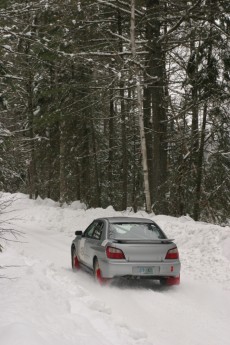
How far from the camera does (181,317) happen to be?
7.52 metres

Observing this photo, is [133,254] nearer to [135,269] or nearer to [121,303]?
[135,269]

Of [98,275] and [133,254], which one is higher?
[133,254]

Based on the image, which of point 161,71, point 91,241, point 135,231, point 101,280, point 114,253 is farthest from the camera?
point 161,71

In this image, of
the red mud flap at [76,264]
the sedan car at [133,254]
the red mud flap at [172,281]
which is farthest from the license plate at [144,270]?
the red mud flap at [76,264]

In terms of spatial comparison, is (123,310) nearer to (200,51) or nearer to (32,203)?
(200,51)

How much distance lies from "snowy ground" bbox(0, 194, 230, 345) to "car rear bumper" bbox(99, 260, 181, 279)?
1.01ft

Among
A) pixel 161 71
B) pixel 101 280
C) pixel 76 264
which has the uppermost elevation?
pixel 161 71

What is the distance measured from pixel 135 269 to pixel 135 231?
3.66ft

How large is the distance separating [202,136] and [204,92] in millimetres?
2569

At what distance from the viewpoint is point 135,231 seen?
34.0 feet

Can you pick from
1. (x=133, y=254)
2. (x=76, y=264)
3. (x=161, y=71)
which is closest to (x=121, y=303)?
(x=133, y=254)

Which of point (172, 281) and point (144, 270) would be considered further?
point (172, 281)

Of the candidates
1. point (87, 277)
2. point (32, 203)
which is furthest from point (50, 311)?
point (32, 203)

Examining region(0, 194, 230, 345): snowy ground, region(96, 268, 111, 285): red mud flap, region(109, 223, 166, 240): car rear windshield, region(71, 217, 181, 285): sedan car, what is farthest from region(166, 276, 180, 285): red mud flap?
region(96, 268, 111, 285): red mud flap
